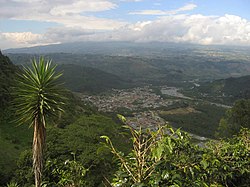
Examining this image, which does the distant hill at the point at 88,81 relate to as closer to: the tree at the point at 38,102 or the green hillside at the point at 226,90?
the green hillside at the point at 226,90

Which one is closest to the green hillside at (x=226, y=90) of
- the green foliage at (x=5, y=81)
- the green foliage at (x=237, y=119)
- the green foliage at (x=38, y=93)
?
the green foliage at (x=237, y=119)

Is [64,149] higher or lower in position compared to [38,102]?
lower

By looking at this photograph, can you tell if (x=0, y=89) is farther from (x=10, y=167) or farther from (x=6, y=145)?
(x=10, y=167)

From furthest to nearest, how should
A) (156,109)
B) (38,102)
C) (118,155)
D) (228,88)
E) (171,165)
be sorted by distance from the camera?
(228,88) < (156,109) < (38,102) < (171,165) < (118,155)

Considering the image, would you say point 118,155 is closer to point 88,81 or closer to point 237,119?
point 237,119

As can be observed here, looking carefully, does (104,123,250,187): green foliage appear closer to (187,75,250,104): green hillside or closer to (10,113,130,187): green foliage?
(10,113,130,187): green foliage

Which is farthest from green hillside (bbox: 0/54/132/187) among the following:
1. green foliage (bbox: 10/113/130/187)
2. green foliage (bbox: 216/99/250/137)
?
green foliage (bbox: 216/99/250/137)

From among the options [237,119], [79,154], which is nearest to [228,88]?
[237,119]
